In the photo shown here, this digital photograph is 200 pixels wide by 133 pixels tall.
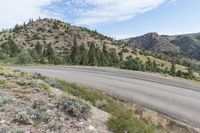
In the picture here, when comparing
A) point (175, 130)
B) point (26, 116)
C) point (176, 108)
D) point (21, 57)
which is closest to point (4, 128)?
point (26, 116)

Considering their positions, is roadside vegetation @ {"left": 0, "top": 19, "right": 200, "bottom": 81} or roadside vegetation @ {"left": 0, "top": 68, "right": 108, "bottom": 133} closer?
roadside vegetation @ {"left": 0, "top": 68, "right": 108, "bottom": 133}

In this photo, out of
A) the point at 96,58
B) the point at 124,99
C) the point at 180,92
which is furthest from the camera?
the point at 96,58

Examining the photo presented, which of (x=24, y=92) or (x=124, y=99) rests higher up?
(x=24, y=92)

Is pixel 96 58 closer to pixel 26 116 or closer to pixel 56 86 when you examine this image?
pixel 56 86

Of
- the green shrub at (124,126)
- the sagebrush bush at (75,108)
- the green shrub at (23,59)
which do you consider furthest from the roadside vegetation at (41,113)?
the green shrub at (23,59)

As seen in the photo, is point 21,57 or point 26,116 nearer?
point 26,116

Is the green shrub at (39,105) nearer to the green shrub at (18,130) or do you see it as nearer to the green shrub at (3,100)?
the green shrub at (3,100)

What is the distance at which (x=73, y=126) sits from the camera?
343 inches

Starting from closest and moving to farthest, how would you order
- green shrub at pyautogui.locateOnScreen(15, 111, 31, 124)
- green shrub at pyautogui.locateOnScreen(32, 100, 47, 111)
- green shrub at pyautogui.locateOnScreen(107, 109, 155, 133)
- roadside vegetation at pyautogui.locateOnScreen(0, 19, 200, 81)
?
green shrub at pyautogui.locateOnScreen(15, 111, 31, 124)
green shrub at pyautogui.locateOnScreen(107, 109, 155, 133)
green shrub at pyautogui.locateOnScreen(32, 100, 47, 111)
roadside vegetation at pyautogui.locateOnScreen(0, 19, 200, 81)

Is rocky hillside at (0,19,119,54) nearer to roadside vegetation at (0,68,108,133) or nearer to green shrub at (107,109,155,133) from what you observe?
roadside vegetation at (0,68,108,133)

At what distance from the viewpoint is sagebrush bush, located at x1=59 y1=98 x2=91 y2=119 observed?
953 cm

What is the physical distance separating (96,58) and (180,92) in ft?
253

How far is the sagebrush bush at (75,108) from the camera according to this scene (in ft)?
31.3

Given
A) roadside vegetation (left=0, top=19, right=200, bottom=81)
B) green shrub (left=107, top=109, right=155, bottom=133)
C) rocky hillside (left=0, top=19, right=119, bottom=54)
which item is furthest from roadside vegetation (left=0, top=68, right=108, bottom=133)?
rocky hillside (left=0, top=19, right=119, bottom=54)
